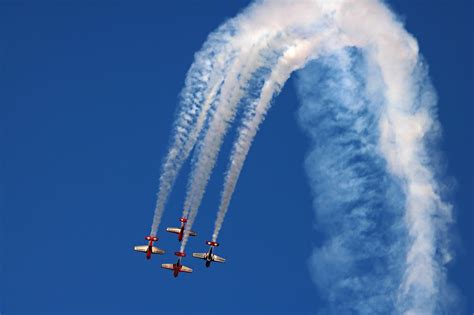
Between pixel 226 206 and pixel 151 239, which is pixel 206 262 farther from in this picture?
pixel 226 206

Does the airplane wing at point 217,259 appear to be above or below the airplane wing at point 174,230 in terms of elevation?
below

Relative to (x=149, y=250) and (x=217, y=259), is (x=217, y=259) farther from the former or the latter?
(x=149, y=250)

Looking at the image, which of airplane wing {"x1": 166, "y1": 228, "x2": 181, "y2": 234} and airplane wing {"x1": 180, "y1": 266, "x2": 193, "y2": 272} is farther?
airplane wing {"x1": 166, "y1": 228, "x2": 181, "y2": 234}

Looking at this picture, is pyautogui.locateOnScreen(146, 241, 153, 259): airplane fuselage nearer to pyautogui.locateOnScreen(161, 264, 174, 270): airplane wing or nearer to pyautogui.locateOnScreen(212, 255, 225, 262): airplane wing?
pyautogui.locateOnScreen(161, 264, 174, 270): airplane wing

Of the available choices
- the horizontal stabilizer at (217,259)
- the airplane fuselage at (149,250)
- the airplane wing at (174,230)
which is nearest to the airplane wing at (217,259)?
the horizontal stabilizer at (217,259)

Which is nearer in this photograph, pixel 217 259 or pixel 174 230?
pixel 217 259

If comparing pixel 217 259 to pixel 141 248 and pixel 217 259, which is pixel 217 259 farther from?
pixel 141 248

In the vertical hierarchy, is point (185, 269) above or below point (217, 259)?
below

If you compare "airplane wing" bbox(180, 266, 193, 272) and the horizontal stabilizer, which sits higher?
the horizontal stabilizer

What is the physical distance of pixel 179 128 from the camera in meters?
61.2

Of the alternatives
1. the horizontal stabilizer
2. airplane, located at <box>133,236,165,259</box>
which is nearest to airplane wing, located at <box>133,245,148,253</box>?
airplane, located at <box>133,236,165,259</box>

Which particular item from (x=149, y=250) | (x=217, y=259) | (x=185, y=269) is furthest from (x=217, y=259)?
(x=149, y=250)

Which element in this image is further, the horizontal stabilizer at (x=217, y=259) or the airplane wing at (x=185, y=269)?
the airplane wing at (x=185, y=269)

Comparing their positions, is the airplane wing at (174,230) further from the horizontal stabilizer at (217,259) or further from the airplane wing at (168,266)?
the horizontal stabilizer at (217,259)
